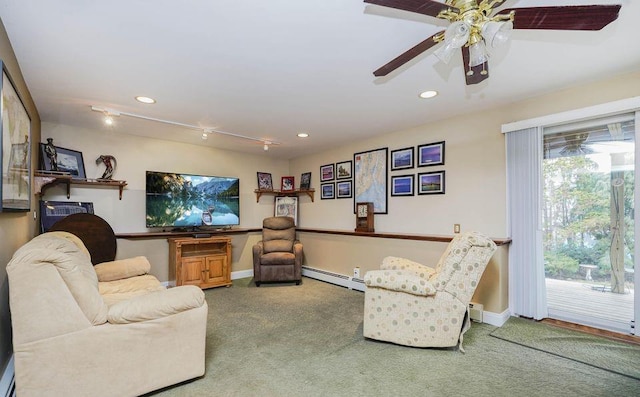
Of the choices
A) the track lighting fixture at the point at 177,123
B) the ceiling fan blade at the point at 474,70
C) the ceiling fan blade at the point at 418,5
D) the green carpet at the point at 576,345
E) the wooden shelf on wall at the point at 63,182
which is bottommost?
the green carpet at the point at 576,345

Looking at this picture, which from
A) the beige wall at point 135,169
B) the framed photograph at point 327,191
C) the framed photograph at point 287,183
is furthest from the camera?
the framed photograph at point 287,183

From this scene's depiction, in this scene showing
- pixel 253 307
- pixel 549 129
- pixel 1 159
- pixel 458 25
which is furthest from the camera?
pixel 253 307

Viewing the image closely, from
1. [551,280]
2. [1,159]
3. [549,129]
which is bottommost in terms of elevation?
[551,280]

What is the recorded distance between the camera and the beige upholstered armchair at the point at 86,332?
5.02ft

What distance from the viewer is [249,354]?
7.77ft

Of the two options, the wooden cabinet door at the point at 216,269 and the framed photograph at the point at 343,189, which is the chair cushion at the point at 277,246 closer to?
the wooden cabinet door at the point at 216,269

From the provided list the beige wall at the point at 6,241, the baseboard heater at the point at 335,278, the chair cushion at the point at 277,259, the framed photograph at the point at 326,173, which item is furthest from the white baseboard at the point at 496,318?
the beige wall at the point at 6,241

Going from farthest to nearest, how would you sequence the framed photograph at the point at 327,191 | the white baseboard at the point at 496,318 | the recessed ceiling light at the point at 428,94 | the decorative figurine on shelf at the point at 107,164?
the framed photograph at the point at 327,191 → the decorative figurine on shelf at the point at 107,164 → the white baseboard at the point at 496,318 → the recessed ceiling light at the point at 428,94

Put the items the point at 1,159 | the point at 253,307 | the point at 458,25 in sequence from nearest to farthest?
1. the point at 458,25
2. the point at 1,159
3. the point at 253,307

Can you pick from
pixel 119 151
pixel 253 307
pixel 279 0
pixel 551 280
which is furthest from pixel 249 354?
pixel 119 151

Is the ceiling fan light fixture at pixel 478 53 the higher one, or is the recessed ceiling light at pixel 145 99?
the recessed ceiling light at pixel 145 99

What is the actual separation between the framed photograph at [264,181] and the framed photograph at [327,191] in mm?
1051

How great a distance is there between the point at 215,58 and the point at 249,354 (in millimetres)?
2297

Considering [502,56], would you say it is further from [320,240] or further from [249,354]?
[320,240]
